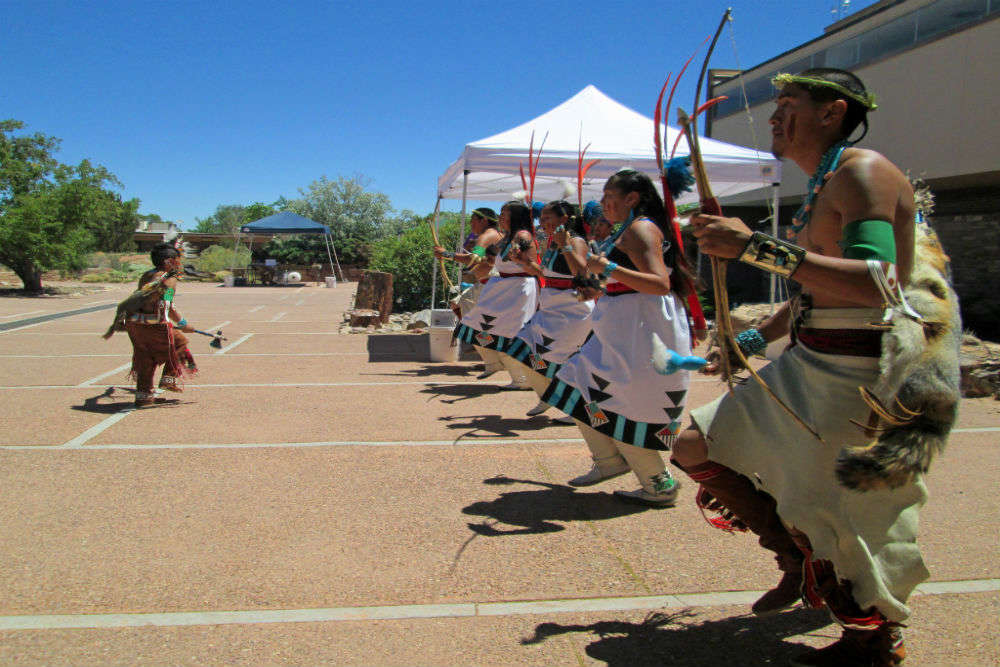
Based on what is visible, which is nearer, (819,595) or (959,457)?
(819,595)

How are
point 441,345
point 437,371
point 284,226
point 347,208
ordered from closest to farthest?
point 437,371, point 441,345, point 284,226, point 347,208

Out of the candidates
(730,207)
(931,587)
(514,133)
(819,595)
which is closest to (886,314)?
(819,595)

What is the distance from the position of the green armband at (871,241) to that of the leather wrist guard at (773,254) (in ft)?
0.44

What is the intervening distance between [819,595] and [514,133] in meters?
8.08

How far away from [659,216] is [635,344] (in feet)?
2.37

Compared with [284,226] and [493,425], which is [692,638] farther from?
[284,226]

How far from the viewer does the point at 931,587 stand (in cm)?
303

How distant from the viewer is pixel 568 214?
576cm

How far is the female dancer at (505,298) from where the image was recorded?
6.54 m

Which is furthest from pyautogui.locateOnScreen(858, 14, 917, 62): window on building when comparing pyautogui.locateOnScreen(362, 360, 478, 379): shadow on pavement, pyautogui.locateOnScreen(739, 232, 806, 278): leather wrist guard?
pyautogui.locateOnScreen(739, 232, 806, 278): leather wrist guard

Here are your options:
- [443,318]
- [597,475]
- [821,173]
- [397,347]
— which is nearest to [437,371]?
[443,318]

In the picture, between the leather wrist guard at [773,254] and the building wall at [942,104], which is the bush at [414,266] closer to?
the building wall at [942,104]

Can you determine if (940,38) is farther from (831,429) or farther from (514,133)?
(831,429)

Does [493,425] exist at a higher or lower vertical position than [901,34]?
lower
